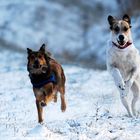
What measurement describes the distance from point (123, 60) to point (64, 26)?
25.9 metres

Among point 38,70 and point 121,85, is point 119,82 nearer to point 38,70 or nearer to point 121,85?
point 121,85

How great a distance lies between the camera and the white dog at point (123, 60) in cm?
1015

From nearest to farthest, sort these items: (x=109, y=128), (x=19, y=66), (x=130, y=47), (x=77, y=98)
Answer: (x=109, y=128)
(x=130, y=47)
(x=77, y=98)
(x=19, y=66)

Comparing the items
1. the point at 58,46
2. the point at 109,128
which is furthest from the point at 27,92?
the point at 58,46

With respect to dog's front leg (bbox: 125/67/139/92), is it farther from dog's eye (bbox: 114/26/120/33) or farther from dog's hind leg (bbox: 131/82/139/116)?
dog's eye (bbox: 114/26/120/33)

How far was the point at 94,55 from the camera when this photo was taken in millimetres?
28469

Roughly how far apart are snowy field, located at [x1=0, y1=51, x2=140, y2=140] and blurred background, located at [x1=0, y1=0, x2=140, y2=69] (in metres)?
5.56

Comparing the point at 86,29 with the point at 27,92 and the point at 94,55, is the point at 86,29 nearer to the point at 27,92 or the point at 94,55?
the point at 94,55

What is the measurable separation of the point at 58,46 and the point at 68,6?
8.49 m

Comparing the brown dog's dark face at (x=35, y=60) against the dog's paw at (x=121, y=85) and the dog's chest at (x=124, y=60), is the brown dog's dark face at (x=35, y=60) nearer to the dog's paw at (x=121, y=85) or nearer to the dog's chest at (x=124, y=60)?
the dog's paw at (x=121, y=85)

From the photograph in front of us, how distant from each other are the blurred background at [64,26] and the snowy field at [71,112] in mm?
5563

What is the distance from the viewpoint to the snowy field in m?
8.03

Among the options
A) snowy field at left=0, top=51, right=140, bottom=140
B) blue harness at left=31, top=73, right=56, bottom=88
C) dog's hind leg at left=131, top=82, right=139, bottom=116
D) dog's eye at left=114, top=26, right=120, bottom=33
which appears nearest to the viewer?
snowy field at left=0, top=51, right=140, bottom=140

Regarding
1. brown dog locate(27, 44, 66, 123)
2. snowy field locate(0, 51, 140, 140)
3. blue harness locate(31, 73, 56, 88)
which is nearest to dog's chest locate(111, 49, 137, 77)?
snowy field locate(0, 51, 140, 140)
